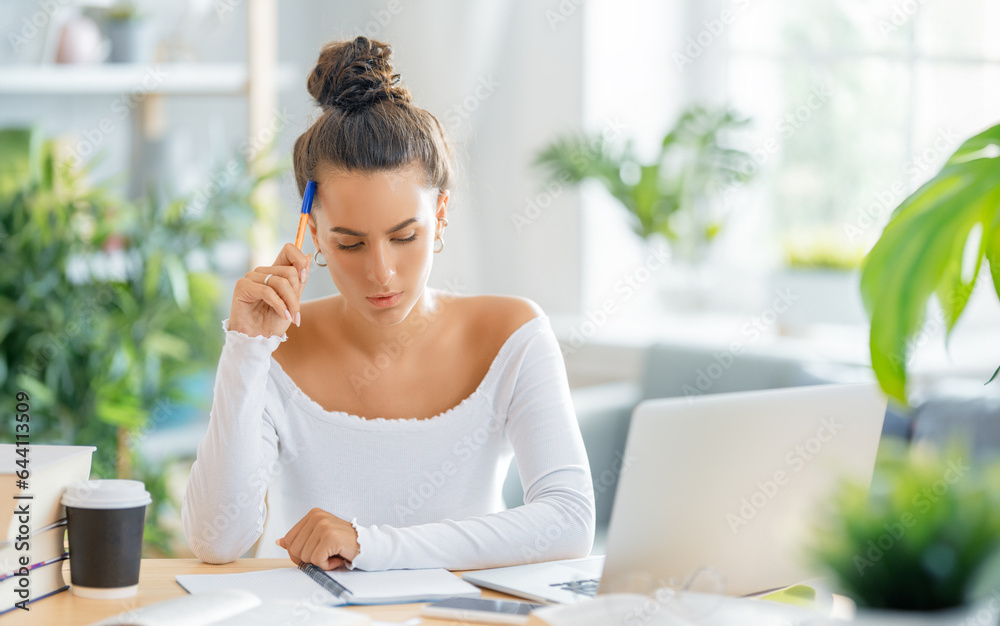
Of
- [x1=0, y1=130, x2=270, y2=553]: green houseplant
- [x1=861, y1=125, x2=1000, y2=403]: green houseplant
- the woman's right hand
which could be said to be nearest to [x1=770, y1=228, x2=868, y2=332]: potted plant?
[x1=0, y1=130, x2=270, y2=553]: green houseplant

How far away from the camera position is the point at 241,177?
8.84 feet

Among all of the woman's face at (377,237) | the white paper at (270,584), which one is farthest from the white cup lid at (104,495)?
the woman's face at (377,237)

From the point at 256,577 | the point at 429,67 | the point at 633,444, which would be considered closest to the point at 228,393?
the point at 256,577

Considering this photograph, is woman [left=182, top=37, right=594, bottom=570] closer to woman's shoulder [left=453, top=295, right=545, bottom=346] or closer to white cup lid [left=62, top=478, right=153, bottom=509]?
woman's shoulder [left=453, top=295, right=545, bottom=346]

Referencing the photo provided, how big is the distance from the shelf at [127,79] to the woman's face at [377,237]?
5.56 ft

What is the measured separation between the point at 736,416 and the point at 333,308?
834 mm

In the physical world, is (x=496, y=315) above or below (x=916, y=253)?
below

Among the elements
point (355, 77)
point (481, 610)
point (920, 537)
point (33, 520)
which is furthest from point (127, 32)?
point (920, 537)

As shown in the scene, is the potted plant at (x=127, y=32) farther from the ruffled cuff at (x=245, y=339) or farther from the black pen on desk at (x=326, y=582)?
the black pen on desk at (x=326, y=582)

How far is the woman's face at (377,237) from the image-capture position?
126 centimetres

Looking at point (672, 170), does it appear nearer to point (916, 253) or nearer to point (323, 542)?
point (323, 542)

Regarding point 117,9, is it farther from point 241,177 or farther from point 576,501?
point 576,501

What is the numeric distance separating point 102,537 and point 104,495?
1.6 inches

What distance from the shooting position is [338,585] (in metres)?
0.96
